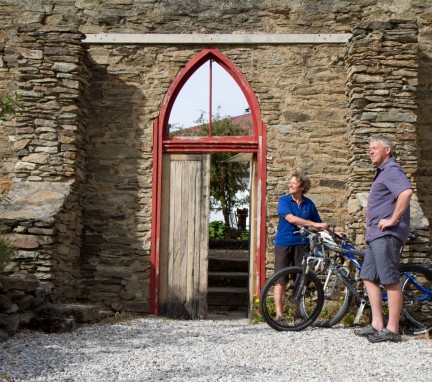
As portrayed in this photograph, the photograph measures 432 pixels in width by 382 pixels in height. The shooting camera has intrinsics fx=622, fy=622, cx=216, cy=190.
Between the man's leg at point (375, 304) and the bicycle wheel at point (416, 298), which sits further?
the bicycle wheel at point (416, 298)

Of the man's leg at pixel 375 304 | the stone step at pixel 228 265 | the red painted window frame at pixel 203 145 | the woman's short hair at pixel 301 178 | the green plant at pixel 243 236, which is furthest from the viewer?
the green plant at pixel 243 236

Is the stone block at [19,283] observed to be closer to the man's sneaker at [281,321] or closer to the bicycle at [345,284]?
the bicycle at [345,284]

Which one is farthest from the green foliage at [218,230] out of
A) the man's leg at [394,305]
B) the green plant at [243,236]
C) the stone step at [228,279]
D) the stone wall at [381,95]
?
the man's leg at [394,305]

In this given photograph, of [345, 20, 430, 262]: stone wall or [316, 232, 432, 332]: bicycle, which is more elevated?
[345, 20, 430, 262]: stone wall

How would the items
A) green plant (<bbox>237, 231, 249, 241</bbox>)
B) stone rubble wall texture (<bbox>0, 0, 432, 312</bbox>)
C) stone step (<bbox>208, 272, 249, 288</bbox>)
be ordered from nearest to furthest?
stone rubble wall texture (<bbox>0, 0, 432, 312</bbox>), stone step (<bbox>208, 272, 249, 288</bbox>), green plant (<bbox>237, 231, 249, 241</bbox>)

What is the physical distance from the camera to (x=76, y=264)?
7824 millimetres

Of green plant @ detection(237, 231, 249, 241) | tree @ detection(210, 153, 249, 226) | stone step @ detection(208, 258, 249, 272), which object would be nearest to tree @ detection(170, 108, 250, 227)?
tree @ detection(210, 153, 249, 226)

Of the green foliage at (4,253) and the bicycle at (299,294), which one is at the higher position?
the green foliage at (4,253)

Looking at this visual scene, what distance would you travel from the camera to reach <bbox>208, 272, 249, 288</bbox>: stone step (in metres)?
11.4

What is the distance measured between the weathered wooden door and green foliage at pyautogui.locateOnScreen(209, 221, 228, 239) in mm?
8861

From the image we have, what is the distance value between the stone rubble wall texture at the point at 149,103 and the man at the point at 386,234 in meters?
2.00

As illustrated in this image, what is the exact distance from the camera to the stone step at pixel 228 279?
11398mm

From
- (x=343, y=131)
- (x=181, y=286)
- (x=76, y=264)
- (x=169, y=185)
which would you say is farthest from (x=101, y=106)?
(x=343, y=131)

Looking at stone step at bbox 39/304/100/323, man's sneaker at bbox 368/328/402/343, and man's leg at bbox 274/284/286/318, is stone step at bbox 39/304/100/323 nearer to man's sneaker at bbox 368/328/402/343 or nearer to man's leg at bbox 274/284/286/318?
man's leg at bbox 274/284/286/318
